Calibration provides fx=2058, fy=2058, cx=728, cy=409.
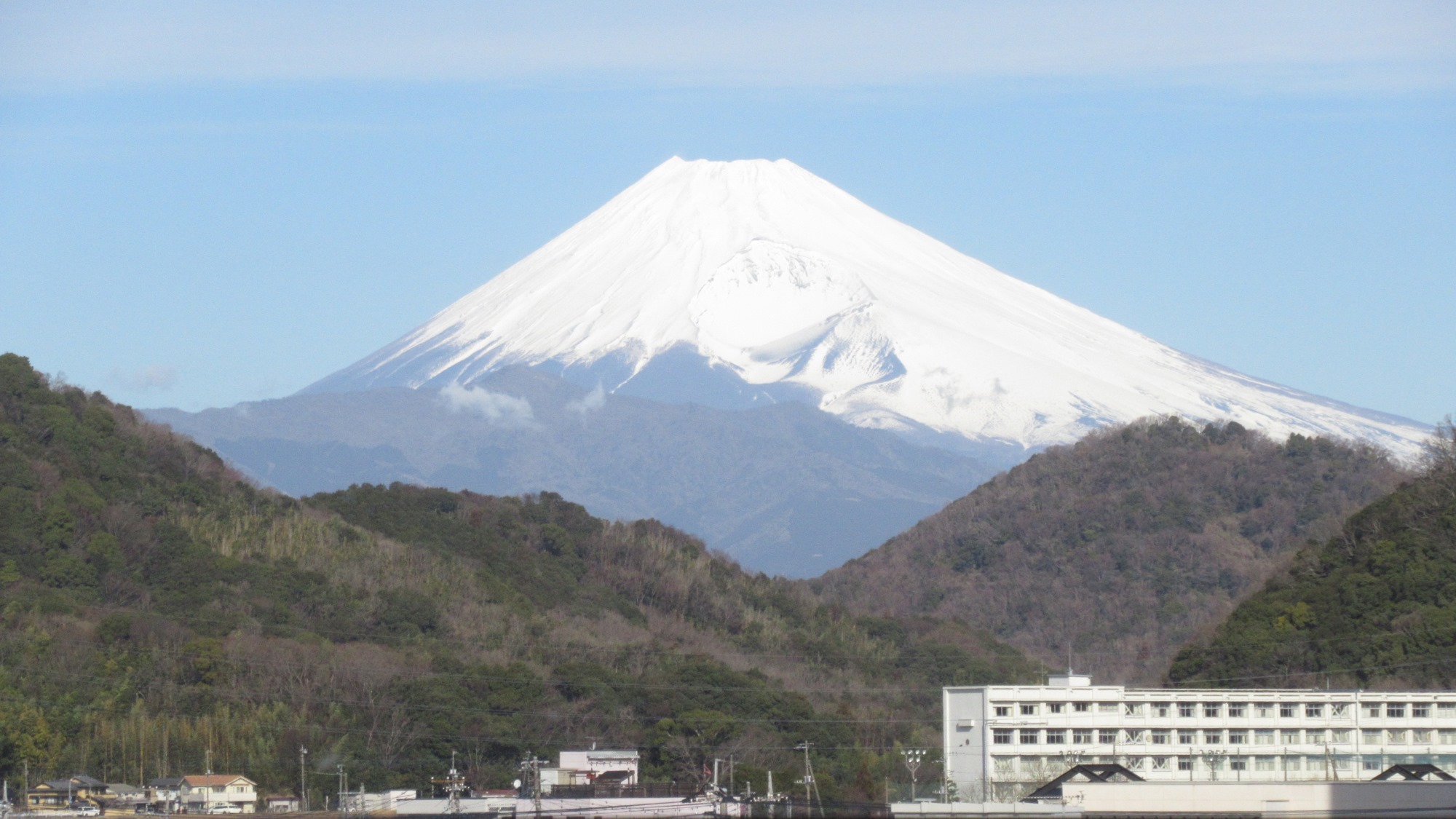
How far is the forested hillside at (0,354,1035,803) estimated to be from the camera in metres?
60.2

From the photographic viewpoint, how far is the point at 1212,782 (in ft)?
→ 152

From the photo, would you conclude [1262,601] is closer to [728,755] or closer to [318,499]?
[728,755]

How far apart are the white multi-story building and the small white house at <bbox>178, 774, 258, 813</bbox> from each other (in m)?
18.8

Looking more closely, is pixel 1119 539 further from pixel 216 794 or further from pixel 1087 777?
pixel 216 794

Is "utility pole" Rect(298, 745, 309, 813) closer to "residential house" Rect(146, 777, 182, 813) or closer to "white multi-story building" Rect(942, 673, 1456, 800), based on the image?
"residential house" Rect(146, 777, 182, 813)

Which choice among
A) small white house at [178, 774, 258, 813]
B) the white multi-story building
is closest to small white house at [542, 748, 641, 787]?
small white house at [178, 774, 258, 813]

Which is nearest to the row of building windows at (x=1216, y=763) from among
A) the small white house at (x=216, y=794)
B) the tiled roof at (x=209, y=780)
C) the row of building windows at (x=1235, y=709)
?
the row of building windows at (x=1235, y=709)

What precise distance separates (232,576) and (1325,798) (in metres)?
44.8

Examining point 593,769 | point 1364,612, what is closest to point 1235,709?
point 1364,612

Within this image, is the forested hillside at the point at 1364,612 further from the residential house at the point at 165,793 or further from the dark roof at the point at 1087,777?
the residential house at the point at 165,793

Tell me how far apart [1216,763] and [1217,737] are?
1.09 m

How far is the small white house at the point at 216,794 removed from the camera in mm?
53312

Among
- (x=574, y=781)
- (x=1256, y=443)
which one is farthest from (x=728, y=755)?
(x=1256, y=443)

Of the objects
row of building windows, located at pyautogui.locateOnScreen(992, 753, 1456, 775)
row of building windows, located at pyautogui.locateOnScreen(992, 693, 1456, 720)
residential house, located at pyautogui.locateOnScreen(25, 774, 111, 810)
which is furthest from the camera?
row of building windows, located at pyautogui.locateOnScreen(992, 693, 1456, 720)
